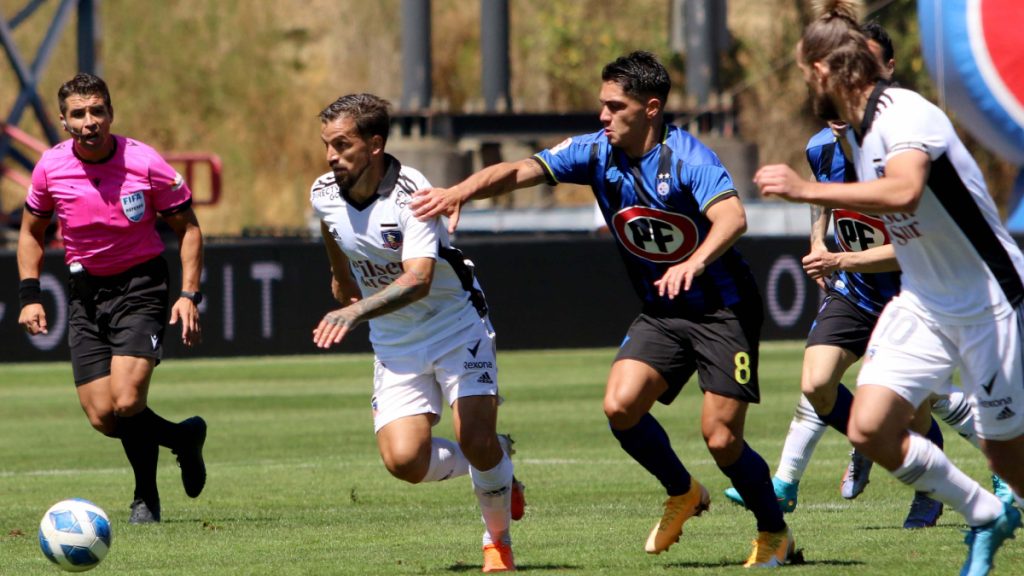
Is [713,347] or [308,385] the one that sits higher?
[713,347]

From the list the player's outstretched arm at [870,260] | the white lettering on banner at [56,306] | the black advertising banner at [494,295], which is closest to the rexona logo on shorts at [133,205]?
the player's outstretched arm at [870,260]

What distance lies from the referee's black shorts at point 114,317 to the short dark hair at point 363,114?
2.63 metres

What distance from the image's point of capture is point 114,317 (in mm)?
9742

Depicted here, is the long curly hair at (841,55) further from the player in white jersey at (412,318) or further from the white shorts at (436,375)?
the white shorts at (436,375)

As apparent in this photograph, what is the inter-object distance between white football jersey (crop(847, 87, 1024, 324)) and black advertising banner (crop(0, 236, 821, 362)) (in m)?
15.6

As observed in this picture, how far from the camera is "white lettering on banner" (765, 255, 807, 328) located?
22703 millimetres

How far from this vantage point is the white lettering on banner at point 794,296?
2270 centimetres

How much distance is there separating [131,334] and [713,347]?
3517mm

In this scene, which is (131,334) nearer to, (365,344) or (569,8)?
(365,344)

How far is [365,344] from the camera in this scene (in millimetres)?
22922

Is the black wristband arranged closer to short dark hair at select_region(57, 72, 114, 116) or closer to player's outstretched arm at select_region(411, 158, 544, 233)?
short dark hair at select_region(57, 72, 114, 116)

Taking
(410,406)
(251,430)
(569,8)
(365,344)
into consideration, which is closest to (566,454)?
(251,430)

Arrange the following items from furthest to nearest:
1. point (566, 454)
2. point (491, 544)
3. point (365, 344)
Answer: point (365, 344) → point (566, 454) → point (491, 544)

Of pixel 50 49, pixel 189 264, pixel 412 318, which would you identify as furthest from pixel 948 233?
pixel 50 49
